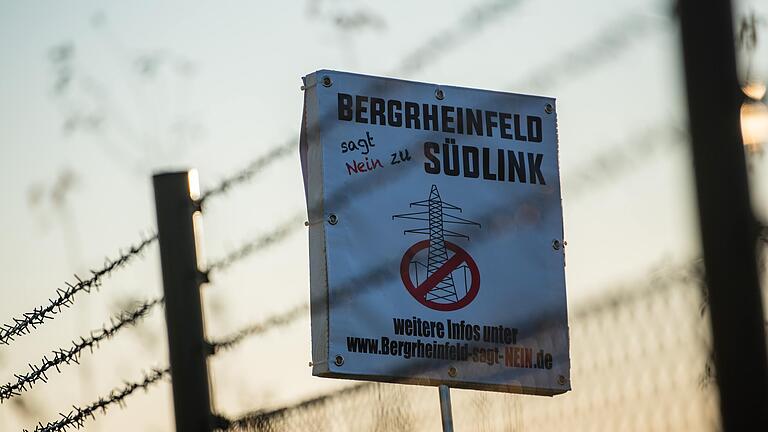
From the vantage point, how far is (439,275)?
4.12 m

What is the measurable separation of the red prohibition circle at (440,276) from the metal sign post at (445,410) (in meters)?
0.30

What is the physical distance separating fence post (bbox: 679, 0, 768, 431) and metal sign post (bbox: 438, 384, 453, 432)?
2.23 meters

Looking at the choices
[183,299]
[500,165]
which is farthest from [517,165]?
[183,299]

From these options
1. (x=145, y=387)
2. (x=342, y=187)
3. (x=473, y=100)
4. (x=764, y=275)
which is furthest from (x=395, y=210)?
(x=764, y=275)

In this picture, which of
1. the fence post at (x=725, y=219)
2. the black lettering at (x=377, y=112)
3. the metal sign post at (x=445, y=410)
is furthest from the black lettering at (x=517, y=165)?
the fence post at (x=725, y=219)

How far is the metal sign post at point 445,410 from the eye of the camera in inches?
152

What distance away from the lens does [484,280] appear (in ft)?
13.6

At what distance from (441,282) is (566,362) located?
1.29ft

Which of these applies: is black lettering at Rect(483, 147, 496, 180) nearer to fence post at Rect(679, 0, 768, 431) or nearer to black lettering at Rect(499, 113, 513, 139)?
black lettering at Rect(499, 113, 513, 139)

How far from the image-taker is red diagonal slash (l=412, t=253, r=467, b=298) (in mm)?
4109

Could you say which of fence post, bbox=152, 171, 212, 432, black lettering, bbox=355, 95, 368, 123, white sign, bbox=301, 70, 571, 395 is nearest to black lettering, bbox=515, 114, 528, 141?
white sign, bbox=301, 70, 571, 395

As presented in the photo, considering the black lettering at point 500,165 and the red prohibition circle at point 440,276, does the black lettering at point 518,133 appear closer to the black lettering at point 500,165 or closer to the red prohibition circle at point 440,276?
the black lettering at point 500,165

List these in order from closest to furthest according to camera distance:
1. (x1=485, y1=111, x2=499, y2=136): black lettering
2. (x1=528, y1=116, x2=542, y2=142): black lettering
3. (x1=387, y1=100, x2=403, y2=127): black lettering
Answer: (x1=387, y1=100, x2=403, y2=127): black lettering → (x1=485, y1=111, x2=499, y2=136): black lettering → (x1=528, y1=116, x2=542, y2=142): black lettering

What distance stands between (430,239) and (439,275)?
98 millimetres
